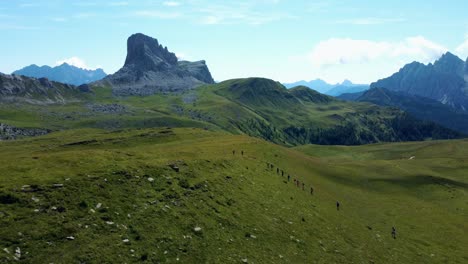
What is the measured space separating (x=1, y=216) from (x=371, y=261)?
116 ft

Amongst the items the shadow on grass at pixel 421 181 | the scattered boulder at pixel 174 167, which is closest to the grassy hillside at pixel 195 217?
the scattered boulder at pixel 174 167

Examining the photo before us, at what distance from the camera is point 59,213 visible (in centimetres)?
2975

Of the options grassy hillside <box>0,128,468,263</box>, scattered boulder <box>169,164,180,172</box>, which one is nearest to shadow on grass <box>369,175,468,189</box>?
grassy hillside <box>0,128,468,263</box>

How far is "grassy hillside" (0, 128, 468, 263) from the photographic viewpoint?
27734 mm

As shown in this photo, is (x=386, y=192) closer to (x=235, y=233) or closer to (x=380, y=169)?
(x=380, y=169)

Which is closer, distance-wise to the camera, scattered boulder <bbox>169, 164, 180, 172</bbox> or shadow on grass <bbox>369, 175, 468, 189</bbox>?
scattered boulder <bbox>169, 164, 180, 172</bbox>

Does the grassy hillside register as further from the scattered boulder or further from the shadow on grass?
the shadow on grass

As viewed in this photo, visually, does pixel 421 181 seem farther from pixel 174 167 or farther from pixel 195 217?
pixel 195 217

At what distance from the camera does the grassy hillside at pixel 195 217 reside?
1092 inches

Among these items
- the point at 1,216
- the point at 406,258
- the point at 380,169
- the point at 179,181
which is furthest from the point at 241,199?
the point at 380,169

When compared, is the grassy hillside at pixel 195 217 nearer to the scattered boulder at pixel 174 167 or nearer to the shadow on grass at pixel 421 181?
the scattered boulder at pixel 174 167

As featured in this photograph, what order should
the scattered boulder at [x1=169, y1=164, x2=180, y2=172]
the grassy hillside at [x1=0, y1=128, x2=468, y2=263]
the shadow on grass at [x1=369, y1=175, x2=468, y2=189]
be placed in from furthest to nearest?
the shadow on grass at [x1=369, y1=175, x2=468, y2=189] < the scattered boulder at [x1=169, y1=164, x2=180, y2=172] < the grassy hillside at [x1=0, y1=128, x2=468, y2=263]

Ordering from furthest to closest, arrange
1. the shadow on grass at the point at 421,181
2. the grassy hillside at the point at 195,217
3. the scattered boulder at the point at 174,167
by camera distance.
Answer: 1. the shadow on grass at the point at 421,181
2. the scattered boulder at the point at 174,167
3. the grassy hillside at the point at 195,217

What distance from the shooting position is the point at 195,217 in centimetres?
3534
